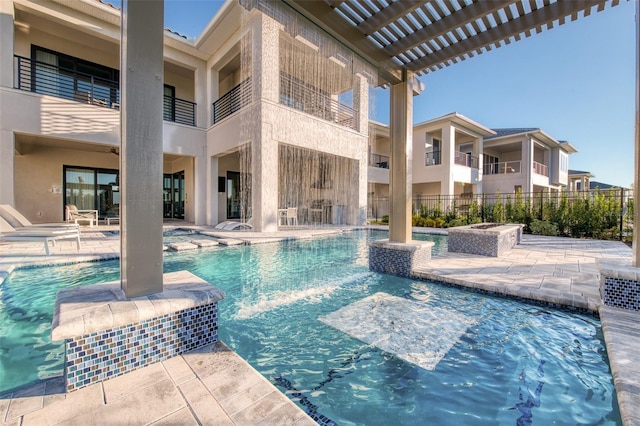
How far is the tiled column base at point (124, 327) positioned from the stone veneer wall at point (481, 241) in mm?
6023

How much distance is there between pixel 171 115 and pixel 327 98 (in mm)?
7075

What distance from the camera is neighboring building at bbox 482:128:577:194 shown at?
17.8 meters

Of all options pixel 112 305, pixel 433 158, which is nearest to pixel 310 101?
pixel 433 158

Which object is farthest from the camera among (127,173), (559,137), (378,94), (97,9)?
(559,137)

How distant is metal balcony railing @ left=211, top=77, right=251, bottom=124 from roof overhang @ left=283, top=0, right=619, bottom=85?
7.44m

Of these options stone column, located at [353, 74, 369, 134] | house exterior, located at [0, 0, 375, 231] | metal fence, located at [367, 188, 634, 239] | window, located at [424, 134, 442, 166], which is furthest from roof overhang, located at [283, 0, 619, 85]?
window, located at [424, 134, 442, 166]

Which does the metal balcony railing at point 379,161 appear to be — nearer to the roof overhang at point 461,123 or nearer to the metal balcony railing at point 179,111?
the roof overhang at point 461,123

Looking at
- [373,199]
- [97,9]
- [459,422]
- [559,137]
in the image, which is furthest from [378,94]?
[559,137]

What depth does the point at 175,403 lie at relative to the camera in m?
1.54

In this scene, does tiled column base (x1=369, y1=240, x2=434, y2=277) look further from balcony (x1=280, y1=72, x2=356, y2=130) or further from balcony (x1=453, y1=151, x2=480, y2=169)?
balcony (x1=453, y1=151, x2=480, y2=169)

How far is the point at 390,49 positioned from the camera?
424cm

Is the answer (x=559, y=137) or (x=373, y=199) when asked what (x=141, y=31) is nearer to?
(x=373, y=199)

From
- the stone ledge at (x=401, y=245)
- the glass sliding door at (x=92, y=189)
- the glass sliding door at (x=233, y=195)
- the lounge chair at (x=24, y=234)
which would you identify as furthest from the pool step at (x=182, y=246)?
the glass sliding door at (x=233, y=195)

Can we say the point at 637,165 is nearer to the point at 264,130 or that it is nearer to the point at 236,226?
the point at 264,130
